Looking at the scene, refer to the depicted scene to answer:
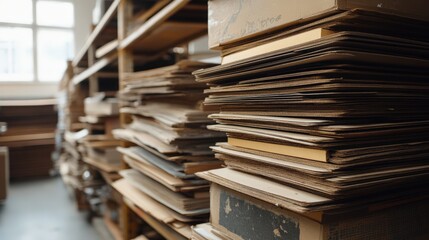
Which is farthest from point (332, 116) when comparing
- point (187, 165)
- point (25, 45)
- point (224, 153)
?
point (25, 45)

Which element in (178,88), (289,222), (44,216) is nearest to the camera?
(289,222)

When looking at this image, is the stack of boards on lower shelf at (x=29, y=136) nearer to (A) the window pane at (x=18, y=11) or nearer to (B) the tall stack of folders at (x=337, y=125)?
(A) the window pane at (x=18, y=11)

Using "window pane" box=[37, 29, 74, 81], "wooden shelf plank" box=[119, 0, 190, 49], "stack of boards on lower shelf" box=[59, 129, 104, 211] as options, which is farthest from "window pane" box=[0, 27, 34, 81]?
"wooden shelf plank" box=[119, 0, 190, 49]

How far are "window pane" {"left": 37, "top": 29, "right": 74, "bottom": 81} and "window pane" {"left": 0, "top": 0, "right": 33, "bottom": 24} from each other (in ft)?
1.10

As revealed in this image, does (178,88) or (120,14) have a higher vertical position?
(120,14)

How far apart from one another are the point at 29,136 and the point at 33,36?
2.45 meters

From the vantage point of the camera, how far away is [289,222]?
81cm

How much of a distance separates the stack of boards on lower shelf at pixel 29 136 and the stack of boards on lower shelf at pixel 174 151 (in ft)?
14.8

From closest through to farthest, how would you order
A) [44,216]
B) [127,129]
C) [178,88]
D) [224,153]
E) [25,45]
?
[224,153] → [178,88] → [127,129] → [44,216] → [25,45]

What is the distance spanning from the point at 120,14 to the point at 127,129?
0.67m

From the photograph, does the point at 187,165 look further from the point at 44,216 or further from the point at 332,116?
the point at 44,216

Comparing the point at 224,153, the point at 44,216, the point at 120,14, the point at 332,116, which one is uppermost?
the point at 120,14

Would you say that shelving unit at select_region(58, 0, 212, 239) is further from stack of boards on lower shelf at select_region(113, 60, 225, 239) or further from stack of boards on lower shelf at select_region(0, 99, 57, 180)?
stack of boards on lower shelf at select_region(0, 99, 57, 180)

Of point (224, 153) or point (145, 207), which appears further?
point (145, 207)
